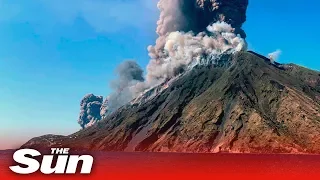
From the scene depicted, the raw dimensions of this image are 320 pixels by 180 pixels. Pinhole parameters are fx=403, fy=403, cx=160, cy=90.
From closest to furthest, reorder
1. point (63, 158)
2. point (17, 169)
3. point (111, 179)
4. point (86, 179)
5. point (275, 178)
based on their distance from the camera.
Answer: point (17, 169) → point (63, 158) → point (86, 179) → point (111, 179) → point (275, 178)

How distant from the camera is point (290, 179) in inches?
3620

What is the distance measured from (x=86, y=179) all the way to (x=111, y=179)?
7210 millimetres

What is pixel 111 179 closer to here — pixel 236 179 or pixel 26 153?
pixel 236 179

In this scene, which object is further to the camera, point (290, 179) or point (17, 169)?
point (290, 179)

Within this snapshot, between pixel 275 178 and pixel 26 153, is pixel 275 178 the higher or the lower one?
the higher one

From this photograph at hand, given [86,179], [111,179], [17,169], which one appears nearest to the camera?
[17,169]

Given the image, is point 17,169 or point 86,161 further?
point 86,161

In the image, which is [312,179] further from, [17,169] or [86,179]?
[17,169]

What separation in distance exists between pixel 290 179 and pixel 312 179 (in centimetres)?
487

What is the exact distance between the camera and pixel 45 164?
37375 mm

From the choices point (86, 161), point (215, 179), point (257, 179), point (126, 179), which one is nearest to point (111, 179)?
point (126, 179)

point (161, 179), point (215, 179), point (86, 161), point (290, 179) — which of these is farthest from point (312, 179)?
point (86, 161)

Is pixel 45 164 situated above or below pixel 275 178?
below

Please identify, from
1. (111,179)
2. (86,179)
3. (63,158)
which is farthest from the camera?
(111,179)
